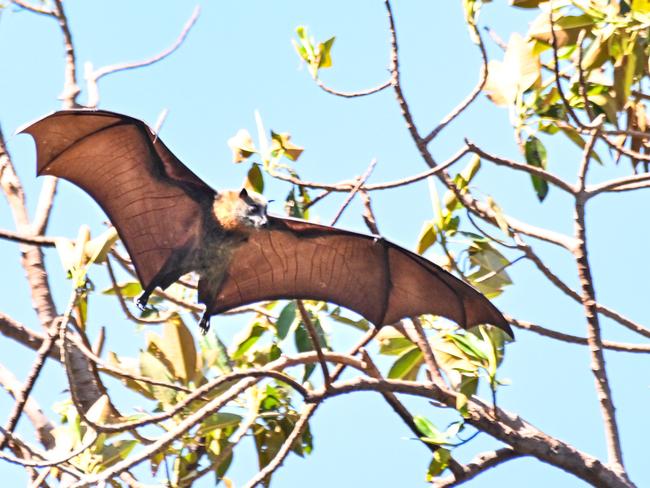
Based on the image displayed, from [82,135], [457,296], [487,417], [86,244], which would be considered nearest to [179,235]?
[82,135]

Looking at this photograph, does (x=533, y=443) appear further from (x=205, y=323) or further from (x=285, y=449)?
(x=205, y=323)

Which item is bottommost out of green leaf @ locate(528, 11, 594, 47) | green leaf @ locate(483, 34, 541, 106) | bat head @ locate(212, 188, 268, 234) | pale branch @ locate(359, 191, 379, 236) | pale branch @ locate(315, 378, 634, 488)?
pale branch @ locate(315, 378, 634, 488)

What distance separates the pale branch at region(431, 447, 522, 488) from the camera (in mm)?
4609

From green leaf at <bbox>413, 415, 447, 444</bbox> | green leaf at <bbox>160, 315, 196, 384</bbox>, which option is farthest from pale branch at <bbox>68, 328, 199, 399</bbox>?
green leaf at <bbox>413, 415, 447, 444</bbox>

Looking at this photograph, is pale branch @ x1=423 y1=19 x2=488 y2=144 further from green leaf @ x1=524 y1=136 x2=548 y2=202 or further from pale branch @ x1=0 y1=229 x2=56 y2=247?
pale branch @ x1=0 y1=229 x2=56 y2=247

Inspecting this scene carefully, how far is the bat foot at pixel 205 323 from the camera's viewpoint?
18.9ft

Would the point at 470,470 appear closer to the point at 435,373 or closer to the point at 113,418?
the point at 435,373

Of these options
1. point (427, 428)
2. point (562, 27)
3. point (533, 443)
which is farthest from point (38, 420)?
point (562, 27)

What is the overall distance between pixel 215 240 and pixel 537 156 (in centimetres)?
218

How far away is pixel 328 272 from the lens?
19.8ft

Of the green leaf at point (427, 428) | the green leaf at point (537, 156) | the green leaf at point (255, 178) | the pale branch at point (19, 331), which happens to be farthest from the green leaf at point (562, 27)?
the pale branch at point (19, 331)

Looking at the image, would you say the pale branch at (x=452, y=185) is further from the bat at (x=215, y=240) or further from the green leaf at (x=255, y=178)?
the green leaf at (x=255, y=178)

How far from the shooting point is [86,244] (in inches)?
183

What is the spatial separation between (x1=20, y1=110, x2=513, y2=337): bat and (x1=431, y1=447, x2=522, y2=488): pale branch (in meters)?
1.13
